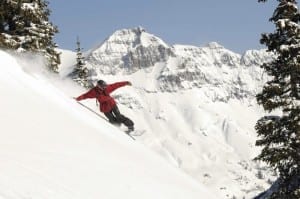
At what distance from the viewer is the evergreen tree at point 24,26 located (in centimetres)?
2284

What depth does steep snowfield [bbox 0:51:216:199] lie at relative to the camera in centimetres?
562

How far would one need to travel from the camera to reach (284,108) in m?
17.2

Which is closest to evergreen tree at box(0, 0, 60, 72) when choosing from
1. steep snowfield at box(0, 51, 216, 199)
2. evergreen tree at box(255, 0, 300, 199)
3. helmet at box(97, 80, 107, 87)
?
helmet at box(97, 80, 107, 87)

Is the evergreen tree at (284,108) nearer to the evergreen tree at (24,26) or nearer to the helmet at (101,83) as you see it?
the helmet at (101,83)

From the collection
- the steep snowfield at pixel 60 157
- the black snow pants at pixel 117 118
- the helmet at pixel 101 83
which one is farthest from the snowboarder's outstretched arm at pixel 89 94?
the steep snowfield at pixel 60 157

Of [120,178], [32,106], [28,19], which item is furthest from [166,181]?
[28,19]

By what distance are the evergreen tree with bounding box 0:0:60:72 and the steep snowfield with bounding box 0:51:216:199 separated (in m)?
12.2

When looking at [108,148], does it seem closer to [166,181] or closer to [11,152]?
[166,181]

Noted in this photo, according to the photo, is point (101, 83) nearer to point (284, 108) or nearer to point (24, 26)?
point (284, 108)

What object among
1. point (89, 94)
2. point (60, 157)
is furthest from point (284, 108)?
point (60, 157)

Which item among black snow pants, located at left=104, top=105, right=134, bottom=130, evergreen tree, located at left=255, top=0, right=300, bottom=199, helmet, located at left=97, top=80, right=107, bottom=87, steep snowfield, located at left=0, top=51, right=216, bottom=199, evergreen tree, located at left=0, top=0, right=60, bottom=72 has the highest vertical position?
evergreen tree, located at left=0, top=0, right=60, bottom=72

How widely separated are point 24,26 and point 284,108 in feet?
40.7

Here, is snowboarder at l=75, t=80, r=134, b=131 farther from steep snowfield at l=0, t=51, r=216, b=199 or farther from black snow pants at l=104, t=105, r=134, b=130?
steep snowfield at l=0, t=51, r=216, b=199

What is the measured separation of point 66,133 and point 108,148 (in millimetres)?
838
